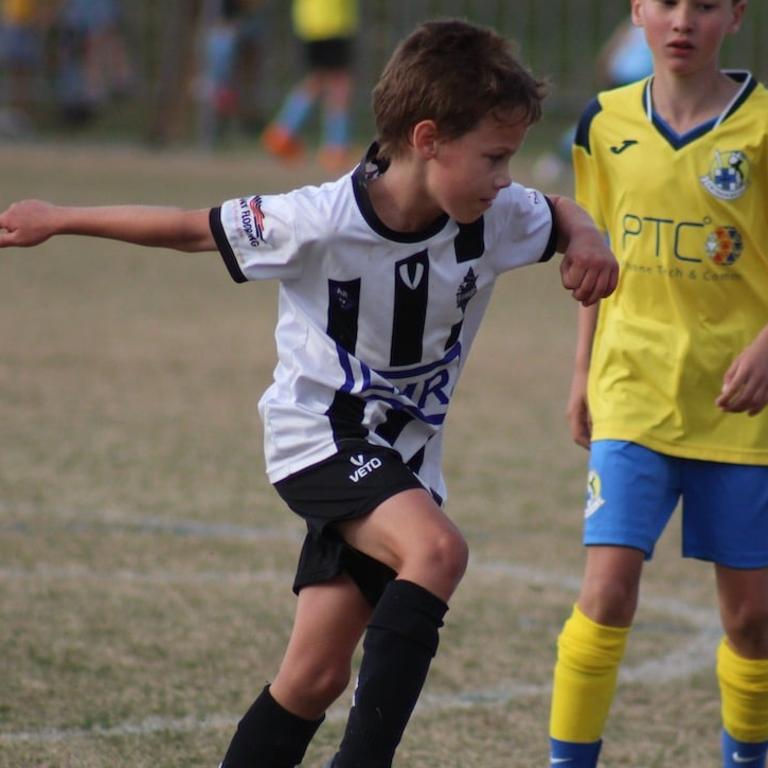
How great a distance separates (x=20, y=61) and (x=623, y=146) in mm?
18755

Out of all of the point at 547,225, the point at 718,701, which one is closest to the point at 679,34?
the point at 547,225

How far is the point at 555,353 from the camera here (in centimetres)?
966

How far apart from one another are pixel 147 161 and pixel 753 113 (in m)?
15.3

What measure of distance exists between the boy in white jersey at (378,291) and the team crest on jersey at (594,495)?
499mm

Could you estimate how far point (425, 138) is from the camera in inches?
129

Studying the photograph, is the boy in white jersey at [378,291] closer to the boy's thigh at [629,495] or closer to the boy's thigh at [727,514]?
the boy's thigh at [629,495]

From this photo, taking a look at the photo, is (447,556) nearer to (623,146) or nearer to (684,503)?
(684,503)

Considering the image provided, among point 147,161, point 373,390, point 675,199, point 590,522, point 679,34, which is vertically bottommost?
point 147,161

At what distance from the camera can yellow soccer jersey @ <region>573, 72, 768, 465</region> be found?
380cm

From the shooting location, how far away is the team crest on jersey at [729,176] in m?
3.79

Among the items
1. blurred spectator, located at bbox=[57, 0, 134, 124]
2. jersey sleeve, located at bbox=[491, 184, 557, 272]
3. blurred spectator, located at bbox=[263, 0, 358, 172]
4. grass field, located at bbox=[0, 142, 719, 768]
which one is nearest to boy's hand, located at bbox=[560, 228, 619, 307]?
jersey sleeve, located at bbox=[491, 184, 557, 272]

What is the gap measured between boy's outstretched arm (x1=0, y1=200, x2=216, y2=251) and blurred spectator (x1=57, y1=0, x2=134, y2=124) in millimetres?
19246

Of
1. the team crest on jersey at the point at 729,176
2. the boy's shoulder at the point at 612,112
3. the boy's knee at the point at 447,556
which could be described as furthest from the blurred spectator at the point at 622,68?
the boy's knee at the point at 447,556

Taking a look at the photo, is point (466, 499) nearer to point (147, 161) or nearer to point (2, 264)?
point (2, 264)
